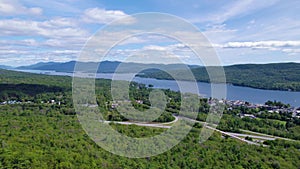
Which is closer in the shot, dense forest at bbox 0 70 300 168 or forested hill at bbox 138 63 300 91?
dense forest at bbox 0 70 300 168

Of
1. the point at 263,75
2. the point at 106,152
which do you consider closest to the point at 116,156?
the point at 106,152

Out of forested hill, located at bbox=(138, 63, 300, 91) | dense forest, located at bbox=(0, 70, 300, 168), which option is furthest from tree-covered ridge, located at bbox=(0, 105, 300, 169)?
forested hill, located at bbox=(138, 63, 300, 91)

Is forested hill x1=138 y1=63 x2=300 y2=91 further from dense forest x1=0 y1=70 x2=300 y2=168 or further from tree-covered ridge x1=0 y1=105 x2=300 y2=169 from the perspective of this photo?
tree-covered ridge x1=0 y1=105 x2=300 y2=169

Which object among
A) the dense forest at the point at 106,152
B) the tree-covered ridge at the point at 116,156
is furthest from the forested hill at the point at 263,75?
the tree-covered ridge at the point at 116,156

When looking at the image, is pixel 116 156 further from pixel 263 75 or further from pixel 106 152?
pixel 263 75

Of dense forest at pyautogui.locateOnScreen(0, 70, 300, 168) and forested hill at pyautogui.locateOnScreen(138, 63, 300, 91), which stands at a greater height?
forested hill at pyautogui.locateOnScreen(138, 63, 300, 91)

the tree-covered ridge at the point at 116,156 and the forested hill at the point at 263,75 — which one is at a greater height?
the forested hill at the point at 263,75

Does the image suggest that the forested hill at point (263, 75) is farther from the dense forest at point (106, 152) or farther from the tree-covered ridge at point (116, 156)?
the tree-covered ridge at point (116, 156)

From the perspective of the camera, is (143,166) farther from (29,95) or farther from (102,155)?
(29,95)
